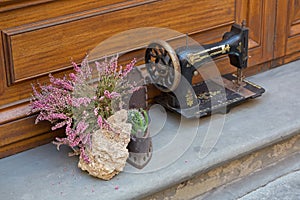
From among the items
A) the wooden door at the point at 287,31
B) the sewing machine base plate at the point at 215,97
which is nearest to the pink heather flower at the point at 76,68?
the sewing machine base plate at the point at 215,97

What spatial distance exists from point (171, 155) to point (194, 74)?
35cm

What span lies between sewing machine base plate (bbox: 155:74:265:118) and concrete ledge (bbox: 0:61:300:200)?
1.8 inches

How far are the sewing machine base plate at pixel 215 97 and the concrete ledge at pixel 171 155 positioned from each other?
0.05 metres

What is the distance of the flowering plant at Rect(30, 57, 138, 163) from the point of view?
88.0 inches

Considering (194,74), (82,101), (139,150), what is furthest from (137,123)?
(194,74)

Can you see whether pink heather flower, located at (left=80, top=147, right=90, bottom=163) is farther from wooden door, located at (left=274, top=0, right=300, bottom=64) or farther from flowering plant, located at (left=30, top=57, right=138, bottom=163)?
wooden door, located at (left=274, top=0, right=300, bottom=64)

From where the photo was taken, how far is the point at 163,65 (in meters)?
2.48

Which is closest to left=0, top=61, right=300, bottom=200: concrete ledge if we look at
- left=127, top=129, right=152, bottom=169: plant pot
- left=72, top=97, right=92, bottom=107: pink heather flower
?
left=127, top=129, right=152, bottom=169: plant pot

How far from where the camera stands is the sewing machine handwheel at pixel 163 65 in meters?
2.43

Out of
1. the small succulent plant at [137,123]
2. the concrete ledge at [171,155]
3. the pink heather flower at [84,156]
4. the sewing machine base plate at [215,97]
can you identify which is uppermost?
the small succulent plant at [137,123]

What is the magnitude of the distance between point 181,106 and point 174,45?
287 millimetres

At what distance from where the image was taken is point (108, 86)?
2291 mm

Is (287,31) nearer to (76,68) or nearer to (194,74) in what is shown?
(194,74)

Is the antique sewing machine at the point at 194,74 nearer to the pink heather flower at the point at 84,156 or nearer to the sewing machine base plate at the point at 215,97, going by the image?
the sewing machine base plate at the point at 215,97
